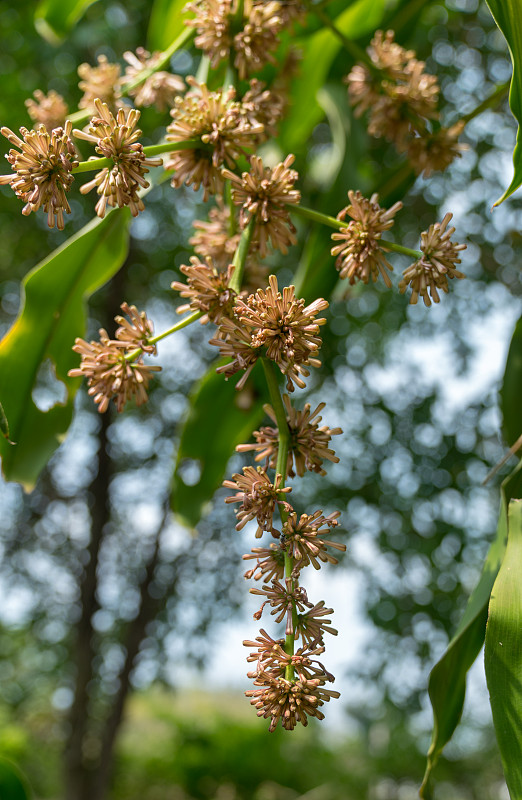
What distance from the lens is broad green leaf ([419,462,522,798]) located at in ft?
1.81

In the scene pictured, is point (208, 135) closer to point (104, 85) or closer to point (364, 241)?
point (364, 241)

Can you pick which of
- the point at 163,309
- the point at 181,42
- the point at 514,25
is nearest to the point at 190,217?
the point at 163,309

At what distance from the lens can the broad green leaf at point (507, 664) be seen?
439 mm

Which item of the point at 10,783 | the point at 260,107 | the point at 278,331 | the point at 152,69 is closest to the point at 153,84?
the point at 152,69

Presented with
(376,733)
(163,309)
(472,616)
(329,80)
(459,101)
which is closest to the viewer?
(472,616)

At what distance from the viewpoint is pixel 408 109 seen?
2.23 feet

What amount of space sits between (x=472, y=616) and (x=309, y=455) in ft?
0.71

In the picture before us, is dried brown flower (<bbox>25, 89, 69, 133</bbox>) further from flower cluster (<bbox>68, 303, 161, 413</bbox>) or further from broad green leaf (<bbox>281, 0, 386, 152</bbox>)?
broad green leaf (<bbox>281, 0, 386, 152</bbox>)

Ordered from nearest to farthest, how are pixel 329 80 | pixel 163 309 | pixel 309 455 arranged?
pixel 309 455
pixel 329 80
pixel 163 309

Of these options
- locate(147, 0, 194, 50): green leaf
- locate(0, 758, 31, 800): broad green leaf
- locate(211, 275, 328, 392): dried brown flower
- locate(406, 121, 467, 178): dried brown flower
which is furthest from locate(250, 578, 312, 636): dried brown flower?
locate(147, 0, 194, 50): green leaf

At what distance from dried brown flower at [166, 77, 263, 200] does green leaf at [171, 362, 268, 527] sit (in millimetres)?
382

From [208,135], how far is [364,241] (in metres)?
0.12

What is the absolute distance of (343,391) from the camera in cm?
296

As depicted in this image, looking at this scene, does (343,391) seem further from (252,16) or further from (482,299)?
(252,16)
